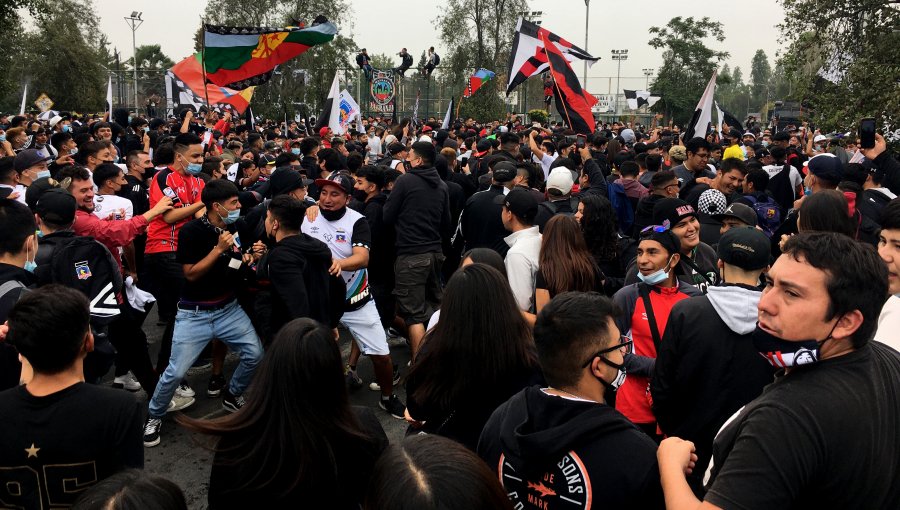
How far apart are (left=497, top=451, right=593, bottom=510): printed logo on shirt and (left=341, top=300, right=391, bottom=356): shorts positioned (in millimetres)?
3491

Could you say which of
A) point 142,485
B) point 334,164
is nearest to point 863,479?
point 142,485

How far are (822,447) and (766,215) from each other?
5.86 m

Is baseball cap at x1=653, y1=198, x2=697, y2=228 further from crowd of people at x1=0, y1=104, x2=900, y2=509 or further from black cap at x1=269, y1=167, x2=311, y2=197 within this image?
black cap at x1=269, y1=167, x2=311, y2=197

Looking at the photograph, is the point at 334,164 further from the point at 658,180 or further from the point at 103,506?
the point at 103,506

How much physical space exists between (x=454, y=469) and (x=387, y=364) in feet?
13.9

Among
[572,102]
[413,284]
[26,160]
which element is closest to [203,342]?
[413,284]

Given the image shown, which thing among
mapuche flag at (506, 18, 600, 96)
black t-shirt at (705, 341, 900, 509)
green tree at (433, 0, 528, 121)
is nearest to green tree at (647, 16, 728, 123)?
green tree at (433, 0, 528, 121)

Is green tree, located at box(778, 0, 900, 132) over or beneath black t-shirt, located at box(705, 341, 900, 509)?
over

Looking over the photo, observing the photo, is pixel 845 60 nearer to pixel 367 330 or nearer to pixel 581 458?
pixel 367 330

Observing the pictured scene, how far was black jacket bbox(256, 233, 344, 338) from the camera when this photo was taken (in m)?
4.89

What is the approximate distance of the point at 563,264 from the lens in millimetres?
4406

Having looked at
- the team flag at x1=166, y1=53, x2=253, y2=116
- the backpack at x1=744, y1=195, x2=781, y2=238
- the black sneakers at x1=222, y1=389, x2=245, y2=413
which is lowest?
the black sneakers at x1=222, y1=389, x2=245, y2=413

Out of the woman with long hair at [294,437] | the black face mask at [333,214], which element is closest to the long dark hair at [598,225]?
the black face mask at [333,214]

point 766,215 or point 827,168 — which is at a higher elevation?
point 827,168
